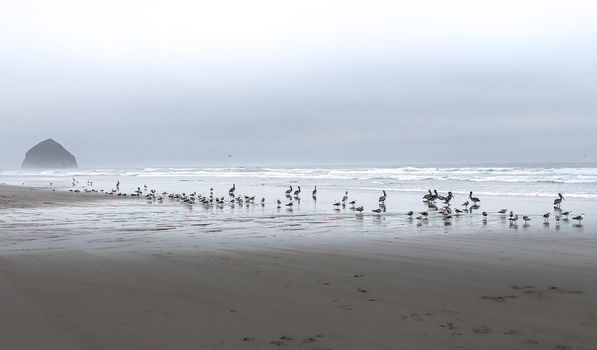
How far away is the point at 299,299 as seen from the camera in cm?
648

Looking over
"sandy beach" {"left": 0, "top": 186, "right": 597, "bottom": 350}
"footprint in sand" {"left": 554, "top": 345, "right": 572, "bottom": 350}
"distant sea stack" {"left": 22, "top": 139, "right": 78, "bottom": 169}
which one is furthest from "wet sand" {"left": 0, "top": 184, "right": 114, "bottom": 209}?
"distant sea stack" {"left": 22, "top": 139, "right": 78, "bottom": 169}

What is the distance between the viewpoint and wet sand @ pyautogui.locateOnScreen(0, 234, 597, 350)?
5.07 meters

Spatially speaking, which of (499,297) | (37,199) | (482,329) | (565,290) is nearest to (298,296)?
(482,329)

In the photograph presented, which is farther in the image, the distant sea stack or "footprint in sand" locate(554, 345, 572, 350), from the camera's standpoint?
the distant sea stack

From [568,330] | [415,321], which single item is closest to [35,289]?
[415,321]

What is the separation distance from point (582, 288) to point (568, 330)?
2.07 meters

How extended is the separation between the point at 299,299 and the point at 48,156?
185 metres

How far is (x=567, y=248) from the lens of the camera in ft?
34.8

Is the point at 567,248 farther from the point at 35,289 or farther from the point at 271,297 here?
the point at 35,289

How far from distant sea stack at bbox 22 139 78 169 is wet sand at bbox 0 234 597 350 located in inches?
7000

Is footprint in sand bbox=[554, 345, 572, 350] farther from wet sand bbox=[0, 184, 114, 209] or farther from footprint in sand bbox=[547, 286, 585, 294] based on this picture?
wet sand bbox=[0, 184, 114, 209]

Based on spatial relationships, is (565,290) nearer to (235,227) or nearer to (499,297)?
(499,297)

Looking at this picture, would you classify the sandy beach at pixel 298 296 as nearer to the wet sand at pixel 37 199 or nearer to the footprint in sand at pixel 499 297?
the footprint in sand at pixel 499 297

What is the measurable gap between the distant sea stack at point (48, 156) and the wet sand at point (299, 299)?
178 metres
